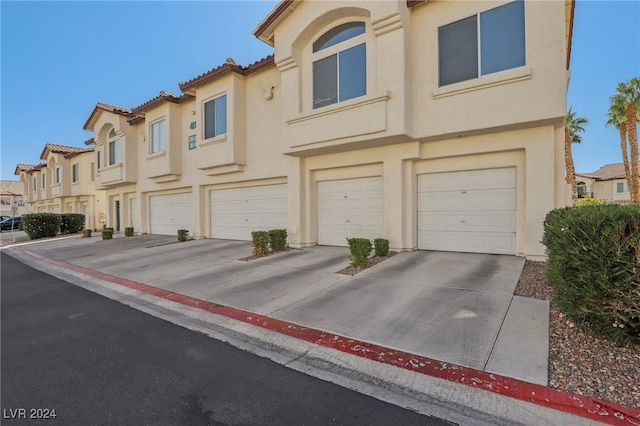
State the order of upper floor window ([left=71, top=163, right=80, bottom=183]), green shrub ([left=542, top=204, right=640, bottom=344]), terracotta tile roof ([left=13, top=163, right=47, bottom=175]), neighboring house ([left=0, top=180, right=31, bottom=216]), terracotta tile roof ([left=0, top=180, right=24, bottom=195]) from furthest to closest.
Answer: terracotta tile roof ([left=0, top=180, right=24, bottom=195]) < neighboring house ([left=0, top=180, right=31, bottom=216]) < terracotta tile roof ([left=13, top=163, right=47, bottom=175]) < upper floor window ([left=71, top=163, right=80, bottom=183]) < green shrub ([left=542, top=204, right=640, bottom=344])

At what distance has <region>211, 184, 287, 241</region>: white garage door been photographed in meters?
12.5

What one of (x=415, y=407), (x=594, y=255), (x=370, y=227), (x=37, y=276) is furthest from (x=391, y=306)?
(x=37, y=276)

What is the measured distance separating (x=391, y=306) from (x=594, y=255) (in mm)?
2801

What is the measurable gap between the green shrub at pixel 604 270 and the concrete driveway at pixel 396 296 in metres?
0.67

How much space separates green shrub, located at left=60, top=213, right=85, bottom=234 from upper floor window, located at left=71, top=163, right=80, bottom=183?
472 cm

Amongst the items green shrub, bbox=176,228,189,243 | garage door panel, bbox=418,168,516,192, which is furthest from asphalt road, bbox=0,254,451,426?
green shrub, bbox=176,228,189,243

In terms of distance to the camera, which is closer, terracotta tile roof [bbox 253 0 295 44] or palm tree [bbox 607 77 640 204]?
terracotta tile roof [bbox 253 0 295 44]

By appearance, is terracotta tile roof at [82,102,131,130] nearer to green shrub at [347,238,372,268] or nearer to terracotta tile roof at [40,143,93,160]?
terracotta tile roof at [40,143,93,160]

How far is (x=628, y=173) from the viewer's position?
22.0 metres

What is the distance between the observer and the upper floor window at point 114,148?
1928 cm

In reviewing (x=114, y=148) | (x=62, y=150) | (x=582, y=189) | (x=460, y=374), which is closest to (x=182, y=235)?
(x=114, y=148)

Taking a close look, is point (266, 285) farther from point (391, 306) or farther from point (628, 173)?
point (628, 173)

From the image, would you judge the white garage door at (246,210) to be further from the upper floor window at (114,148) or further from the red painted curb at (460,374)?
the upper floor window at (114,148)

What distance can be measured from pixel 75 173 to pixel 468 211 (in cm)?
3150
